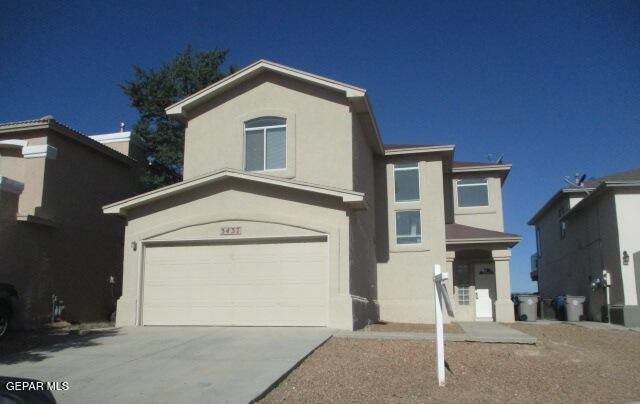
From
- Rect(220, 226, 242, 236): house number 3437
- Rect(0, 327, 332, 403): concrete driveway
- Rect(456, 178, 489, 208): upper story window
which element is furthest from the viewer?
Rect(456, 178, 489, 208): upper story window

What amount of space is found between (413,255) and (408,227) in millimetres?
1082

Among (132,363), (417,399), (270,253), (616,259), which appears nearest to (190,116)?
(270,253)

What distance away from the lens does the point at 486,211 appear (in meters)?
23.1

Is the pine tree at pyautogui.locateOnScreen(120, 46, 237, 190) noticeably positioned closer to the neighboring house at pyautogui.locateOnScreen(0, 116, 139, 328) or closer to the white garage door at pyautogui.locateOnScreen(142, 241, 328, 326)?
the neighboring house at pyautogui.locateOnScreen(0, 116, 139, 328)

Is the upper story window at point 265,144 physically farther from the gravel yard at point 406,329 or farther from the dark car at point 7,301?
the dark car at point 7,301

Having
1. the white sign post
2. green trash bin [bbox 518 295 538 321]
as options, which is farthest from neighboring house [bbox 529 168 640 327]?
the white sign post

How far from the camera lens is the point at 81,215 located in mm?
18156

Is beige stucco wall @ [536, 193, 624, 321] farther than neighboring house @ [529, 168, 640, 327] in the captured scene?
Yes

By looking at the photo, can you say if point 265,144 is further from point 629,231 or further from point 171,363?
point 629,231

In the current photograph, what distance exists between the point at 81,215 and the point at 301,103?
809 cm

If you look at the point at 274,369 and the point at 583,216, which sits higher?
the point at 583,216

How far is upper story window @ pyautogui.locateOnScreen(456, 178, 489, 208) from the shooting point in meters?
23.3

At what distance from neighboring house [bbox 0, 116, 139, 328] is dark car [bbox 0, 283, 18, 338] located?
2.83 ft

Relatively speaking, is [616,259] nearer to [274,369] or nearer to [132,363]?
[274,369]
